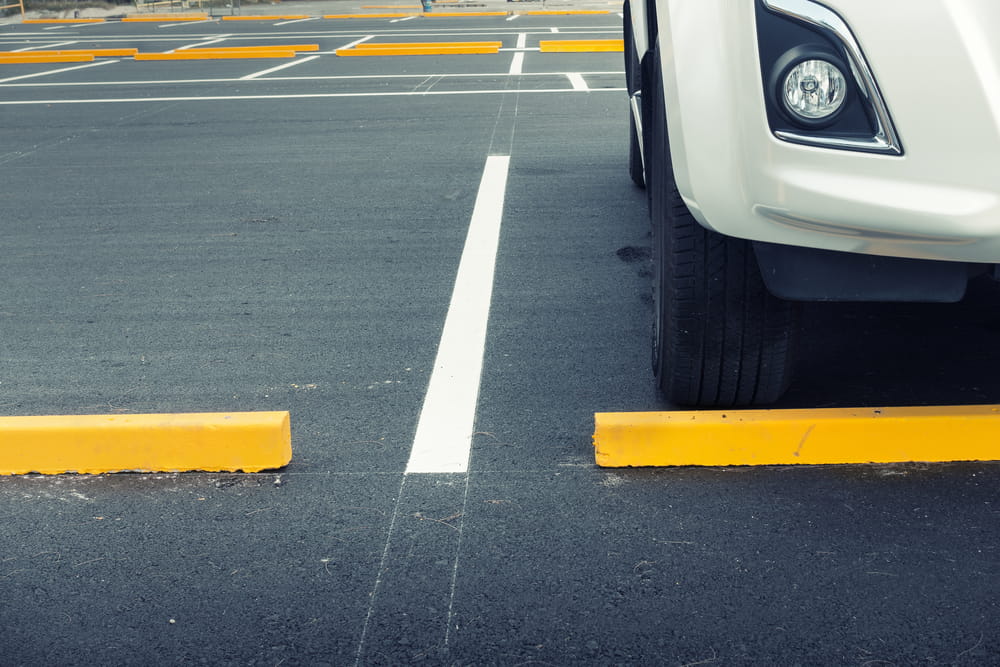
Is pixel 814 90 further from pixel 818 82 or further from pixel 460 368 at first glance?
pixel 460 368

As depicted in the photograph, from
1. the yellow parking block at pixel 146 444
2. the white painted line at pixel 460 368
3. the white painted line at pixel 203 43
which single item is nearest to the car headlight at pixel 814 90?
the white painted line at pixel 460 368

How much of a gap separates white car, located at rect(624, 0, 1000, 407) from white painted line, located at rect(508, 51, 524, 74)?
1006cm

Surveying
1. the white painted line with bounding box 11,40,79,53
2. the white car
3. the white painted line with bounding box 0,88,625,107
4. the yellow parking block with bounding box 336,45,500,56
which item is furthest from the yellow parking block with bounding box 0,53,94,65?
the white car

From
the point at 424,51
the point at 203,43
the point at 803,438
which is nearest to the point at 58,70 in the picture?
the point at 203,43

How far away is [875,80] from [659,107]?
77cm

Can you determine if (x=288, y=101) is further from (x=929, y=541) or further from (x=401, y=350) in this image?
(x=929, y=541)

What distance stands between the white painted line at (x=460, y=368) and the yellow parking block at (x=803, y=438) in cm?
43

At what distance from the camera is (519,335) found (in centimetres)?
360

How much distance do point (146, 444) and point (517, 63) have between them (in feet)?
36.8

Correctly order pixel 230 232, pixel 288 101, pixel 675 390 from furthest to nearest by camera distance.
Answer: pixel 288 101, pixel 230 232, pixel 675 390

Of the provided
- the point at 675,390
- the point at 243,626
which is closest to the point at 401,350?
the point at 675,390

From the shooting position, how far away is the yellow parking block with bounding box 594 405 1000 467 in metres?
2.56

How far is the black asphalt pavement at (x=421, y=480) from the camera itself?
200 cm

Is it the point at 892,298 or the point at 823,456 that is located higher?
the point at 892,298
